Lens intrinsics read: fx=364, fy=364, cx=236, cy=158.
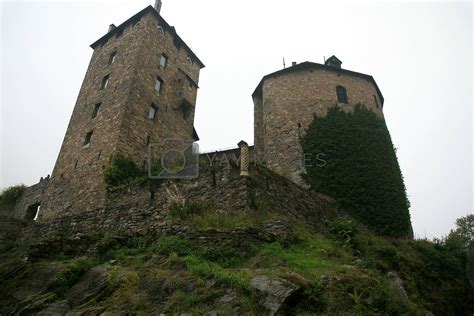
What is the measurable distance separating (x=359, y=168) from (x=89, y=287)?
43.3 feet

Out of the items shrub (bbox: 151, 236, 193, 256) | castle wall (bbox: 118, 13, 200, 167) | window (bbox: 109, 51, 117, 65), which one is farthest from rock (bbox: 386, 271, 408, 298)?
window (bbox: 109, 51, 117, 65)

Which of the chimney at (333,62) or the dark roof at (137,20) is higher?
the dark roof at (137,20)

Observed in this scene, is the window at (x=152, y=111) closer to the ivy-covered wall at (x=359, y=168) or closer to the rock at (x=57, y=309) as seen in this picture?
the ivy-covered wall at (x=359, y=168)

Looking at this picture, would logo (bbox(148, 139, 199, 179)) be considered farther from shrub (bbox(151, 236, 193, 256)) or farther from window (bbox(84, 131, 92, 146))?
shrub (bbox(151, 236, 193, 256))

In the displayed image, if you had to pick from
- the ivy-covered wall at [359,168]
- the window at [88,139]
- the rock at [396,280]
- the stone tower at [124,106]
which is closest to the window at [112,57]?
the stone tower at [124,106]

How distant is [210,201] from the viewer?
11.8 m

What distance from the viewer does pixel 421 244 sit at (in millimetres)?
13203

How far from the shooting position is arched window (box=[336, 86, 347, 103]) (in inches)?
816

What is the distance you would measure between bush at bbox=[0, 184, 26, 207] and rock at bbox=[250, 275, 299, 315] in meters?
24.7

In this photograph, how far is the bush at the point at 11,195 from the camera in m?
26.0

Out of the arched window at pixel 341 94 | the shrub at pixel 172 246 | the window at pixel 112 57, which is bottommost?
the shrub at pixel 172 246

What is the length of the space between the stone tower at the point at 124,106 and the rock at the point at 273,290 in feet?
34.2

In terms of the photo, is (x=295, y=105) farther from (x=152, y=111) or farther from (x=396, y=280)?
(x=396, y=280)

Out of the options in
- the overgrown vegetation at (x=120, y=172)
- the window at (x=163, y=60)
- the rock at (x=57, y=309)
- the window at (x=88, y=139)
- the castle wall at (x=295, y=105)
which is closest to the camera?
the rock at (x=57, y=309)
